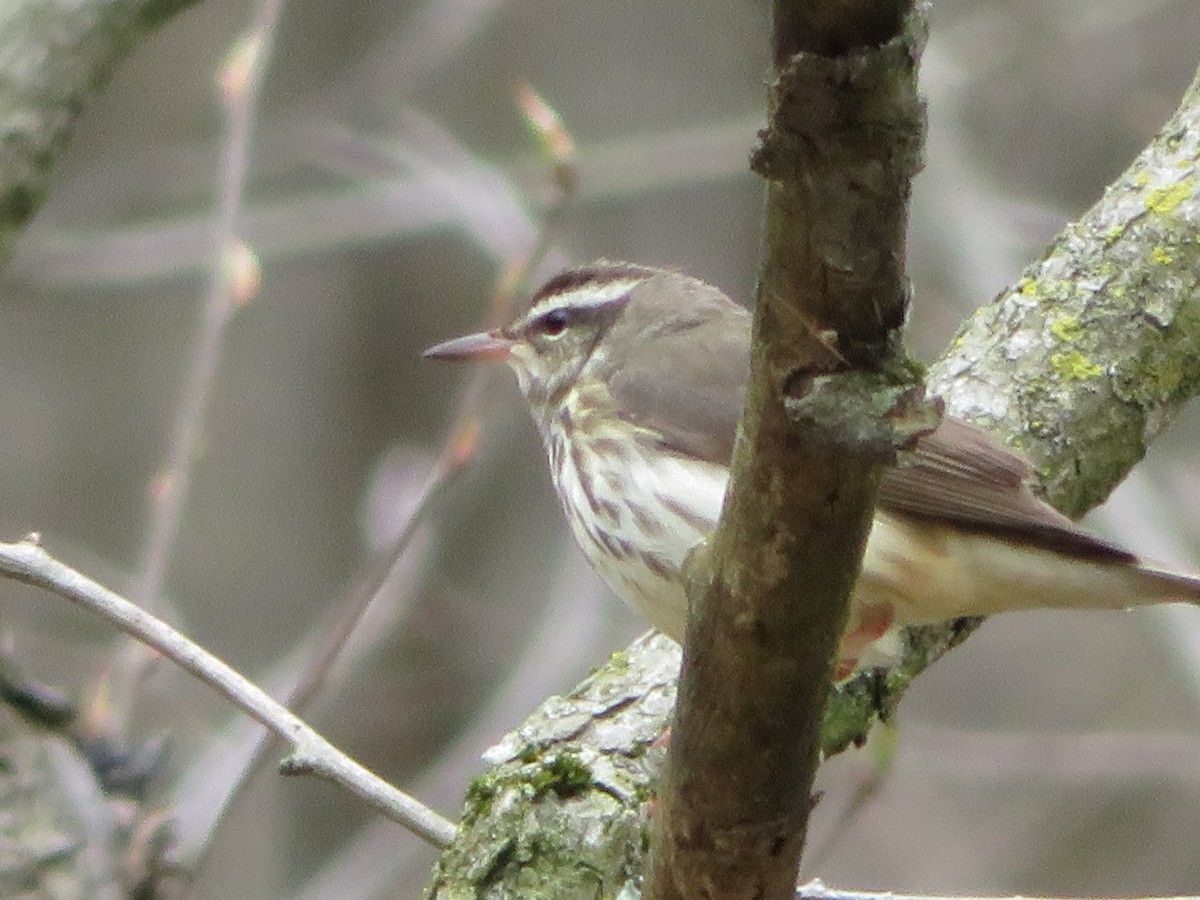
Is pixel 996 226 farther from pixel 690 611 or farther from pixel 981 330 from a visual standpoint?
pixel 690 611

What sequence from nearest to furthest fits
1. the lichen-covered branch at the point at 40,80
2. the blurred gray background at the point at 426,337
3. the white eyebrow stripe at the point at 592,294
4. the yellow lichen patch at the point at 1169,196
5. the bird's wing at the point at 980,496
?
the bird's wing at the point at 980,496 < the lichen-covered branch at the point at 40,80 < the yellow lichen patch at the point at 1169,196 < the white eyebrow stripe at the point at 592,294 < the blurred gray background at the point at 426,337

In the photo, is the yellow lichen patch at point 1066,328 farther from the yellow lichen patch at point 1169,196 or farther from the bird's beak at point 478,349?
the bird's beak at point 478,349

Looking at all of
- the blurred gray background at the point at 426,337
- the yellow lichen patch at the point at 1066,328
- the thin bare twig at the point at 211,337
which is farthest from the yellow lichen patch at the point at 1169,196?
the blurred gray background at the point at 426,337

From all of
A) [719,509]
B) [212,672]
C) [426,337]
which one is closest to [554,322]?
[719,509]

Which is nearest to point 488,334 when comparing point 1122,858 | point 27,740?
point 27,740

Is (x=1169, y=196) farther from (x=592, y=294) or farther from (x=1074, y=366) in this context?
(x=592, y=294)

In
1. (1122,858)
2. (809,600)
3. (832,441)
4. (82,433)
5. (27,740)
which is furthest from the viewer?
(1122,858)
